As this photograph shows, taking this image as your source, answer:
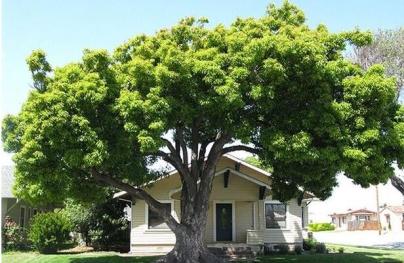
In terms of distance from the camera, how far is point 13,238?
31.3 m

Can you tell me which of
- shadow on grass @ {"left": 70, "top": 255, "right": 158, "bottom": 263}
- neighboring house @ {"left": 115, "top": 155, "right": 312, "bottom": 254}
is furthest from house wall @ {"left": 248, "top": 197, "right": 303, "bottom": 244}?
shadow on grass @ {"left": 70, "top": 255, "right": 158, "bottom": 263}

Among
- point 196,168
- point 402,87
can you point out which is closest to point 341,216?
point 402,87

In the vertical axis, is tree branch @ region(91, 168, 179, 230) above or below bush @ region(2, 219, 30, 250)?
above

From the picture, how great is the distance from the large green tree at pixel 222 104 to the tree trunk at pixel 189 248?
402 centimetres

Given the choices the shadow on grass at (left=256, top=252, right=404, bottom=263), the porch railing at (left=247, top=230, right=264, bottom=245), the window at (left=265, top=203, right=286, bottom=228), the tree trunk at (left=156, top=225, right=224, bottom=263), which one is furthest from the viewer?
the window at (left=265, top=203, right=286, bottom=228)

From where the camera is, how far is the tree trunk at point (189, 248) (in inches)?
853

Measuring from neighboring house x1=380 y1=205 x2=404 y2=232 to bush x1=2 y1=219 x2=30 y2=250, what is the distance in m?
68.9

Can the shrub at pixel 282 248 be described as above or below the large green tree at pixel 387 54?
below

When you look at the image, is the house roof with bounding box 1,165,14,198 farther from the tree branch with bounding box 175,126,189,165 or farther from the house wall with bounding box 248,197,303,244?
the house wall with bounding box 248,197,303,244

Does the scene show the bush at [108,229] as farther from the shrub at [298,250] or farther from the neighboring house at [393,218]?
the neighboring house at [393,218]

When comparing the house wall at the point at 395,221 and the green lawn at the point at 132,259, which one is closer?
the green lawn at the point at 132,259

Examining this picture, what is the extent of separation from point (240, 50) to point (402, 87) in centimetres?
2075

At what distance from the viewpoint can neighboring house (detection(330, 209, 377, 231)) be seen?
92.2 metres

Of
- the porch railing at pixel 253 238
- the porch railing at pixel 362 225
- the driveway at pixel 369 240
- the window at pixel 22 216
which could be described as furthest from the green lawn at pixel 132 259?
the porch railing at pixel 362 225
